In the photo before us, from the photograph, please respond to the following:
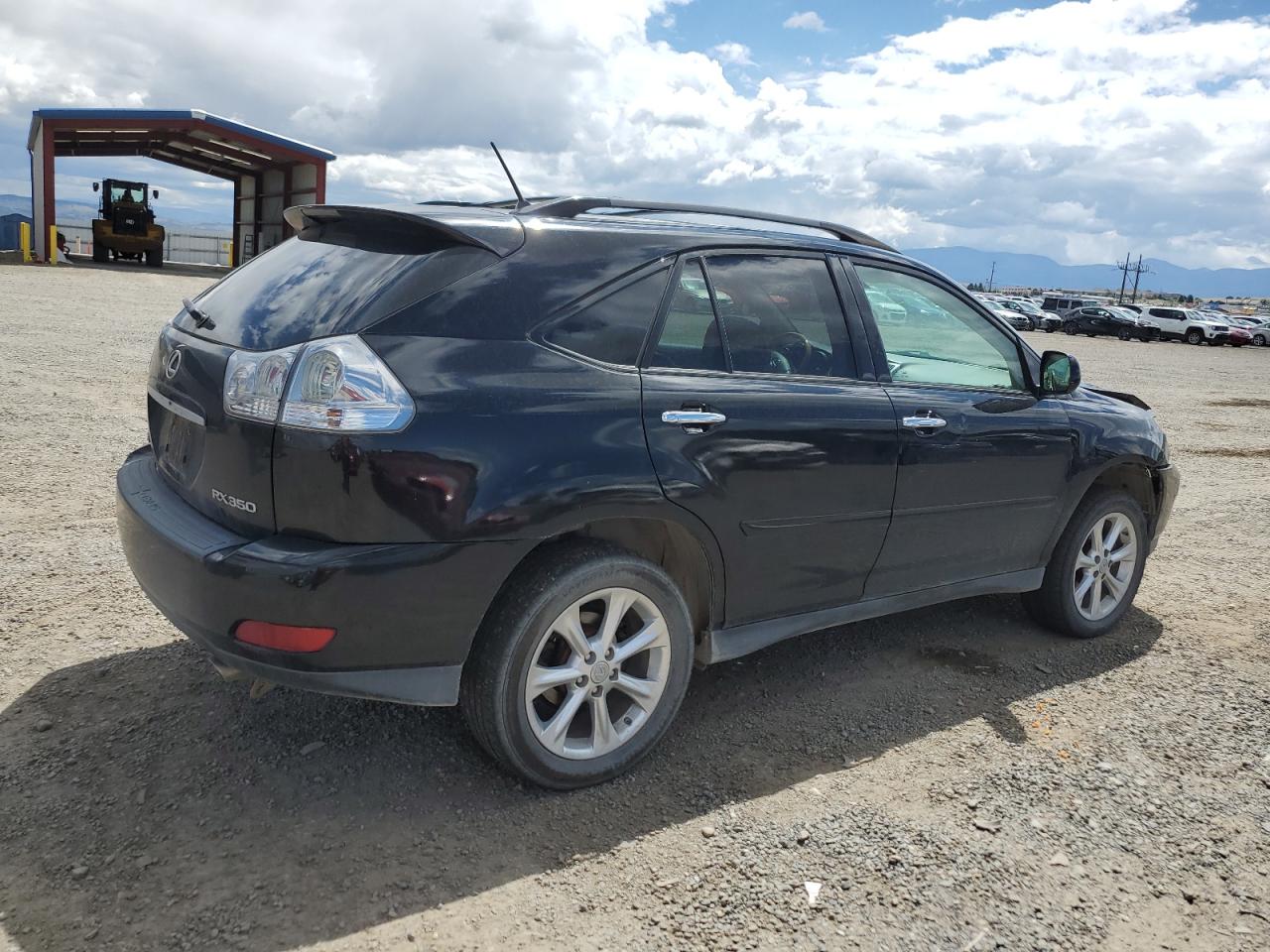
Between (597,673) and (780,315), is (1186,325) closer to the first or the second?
(780,315)

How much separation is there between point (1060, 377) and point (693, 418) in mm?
2006

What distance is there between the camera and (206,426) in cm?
285

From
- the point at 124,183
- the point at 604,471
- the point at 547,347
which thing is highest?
the point at 124,183

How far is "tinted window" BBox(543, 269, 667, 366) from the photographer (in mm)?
2988

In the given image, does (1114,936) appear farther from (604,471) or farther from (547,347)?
(547,347)

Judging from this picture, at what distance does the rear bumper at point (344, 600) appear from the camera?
2590mm

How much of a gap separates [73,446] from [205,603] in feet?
16.1

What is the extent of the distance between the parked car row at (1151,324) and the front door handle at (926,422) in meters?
43.6

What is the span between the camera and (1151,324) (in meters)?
46.5

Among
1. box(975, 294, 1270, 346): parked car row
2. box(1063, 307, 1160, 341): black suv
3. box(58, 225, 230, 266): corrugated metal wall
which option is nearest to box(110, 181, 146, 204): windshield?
box(58, 225, 230, 266): corrugated metal wall

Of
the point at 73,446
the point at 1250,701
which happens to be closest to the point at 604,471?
the point at 1250,701

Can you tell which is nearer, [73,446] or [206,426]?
[206,426]

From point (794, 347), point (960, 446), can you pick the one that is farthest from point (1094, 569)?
point (794, 347)

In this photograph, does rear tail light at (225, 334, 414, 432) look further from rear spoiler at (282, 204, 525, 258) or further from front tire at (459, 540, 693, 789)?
front tire at (459, 540, 693, 789)
